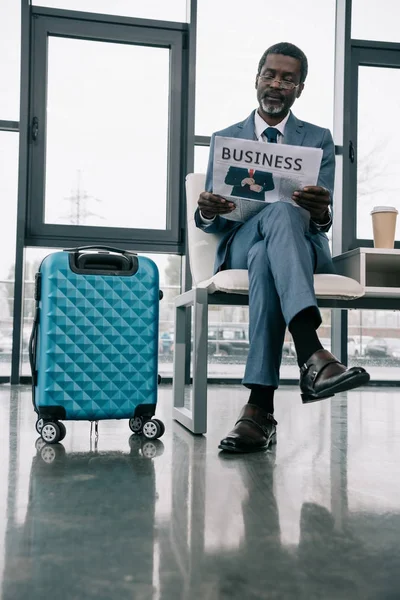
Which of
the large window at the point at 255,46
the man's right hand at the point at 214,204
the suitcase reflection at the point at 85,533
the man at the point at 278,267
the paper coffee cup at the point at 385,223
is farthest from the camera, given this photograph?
the large window at the point at 255,46

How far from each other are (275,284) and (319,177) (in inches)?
22.6

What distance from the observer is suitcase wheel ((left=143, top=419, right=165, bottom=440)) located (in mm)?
1607

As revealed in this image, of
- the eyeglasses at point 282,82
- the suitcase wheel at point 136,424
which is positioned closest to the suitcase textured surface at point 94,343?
the suitcase wheel at point 136,424

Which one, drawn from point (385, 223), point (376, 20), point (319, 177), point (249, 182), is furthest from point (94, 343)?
point (376, 20)

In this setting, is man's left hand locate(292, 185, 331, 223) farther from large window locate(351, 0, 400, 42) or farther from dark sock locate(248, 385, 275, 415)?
large window locate(351, 0, 400, 42)

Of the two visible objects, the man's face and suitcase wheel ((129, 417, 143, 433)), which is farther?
the man's face

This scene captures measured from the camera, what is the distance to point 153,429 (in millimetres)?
1611

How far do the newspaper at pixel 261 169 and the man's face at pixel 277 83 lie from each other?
1.52 ft

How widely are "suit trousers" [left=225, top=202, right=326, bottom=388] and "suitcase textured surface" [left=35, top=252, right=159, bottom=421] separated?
11.4 inches

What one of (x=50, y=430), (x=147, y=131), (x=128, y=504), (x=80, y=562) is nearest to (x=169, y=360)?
(x=147, y=131)

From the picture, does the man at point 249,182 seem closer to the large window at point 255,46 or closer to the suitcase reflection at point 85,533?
the suitcase reflection at point 85,533

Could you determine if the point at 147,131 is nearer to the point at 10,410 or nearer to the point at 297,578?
the point at 10,410

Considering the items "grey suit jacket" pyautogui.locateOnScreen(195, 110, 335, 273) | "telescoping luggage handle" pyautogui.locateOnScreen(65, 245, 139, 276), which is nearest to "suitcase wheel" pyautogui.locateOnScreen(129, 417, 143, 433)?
"telescoping luggage handle" pyautogui.locateOnScreen(65, 245, 139, 276)

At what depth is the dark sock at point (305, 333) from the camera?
1.39 metres
